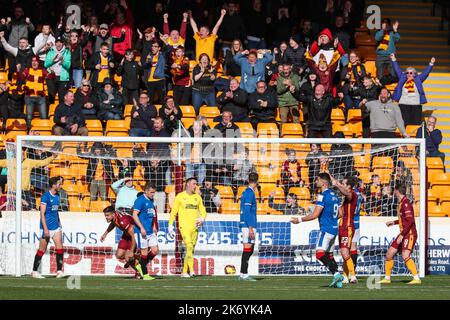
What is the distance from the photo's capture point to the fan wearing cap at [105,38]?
26.8 m

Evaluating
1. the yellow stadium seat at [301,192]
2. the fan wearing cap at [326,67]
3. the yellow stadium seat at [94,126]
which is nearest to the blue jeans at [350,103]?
the fan wearing cap at [326,67]

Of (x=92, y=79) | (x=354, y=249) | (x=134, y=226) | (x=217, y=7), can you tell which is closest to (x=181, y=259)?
(x=134, y=226)

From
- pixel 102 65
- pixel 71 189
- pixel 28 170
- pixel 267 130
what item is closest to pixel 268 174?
pixel 267 130

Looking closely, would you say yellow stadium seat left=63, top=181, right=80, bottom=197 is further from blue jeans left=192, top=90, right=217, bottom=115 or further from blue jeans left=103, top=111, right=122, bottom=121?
blue jeans left=192, top=90, right=217, bottom=115

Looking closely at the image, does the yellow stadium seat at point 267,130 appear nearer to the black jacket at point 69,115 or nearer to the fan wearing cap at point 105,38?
the black jacket at point 69,115

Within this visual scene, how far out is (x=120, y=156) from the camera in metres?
23.5

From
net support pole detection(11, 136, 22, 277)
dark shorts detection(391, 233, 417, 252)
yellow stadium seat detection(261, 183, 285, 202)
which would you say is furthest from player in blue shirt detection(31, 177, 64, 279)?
dark shorts detection(391, 233, 417, 252)

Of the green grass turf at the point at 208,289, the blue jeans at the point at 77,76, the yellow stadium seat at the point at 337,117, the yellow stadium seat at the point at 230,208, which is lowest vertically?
the green grass turf at the point at 208,289

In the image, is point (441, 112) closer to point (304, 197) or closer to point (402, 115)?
point (402, 115)

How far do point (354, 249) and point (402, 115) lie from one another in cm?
642

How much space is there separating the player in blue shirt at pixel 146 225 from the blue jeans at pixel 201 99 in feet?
16.5

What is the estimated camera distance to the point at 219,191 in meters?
23.4

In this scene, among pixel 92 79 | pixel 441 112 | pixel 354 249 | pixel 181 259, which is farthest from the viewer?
pixel 441 112

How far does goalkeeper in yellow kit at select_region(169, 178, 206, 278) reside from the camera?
71.4ft
